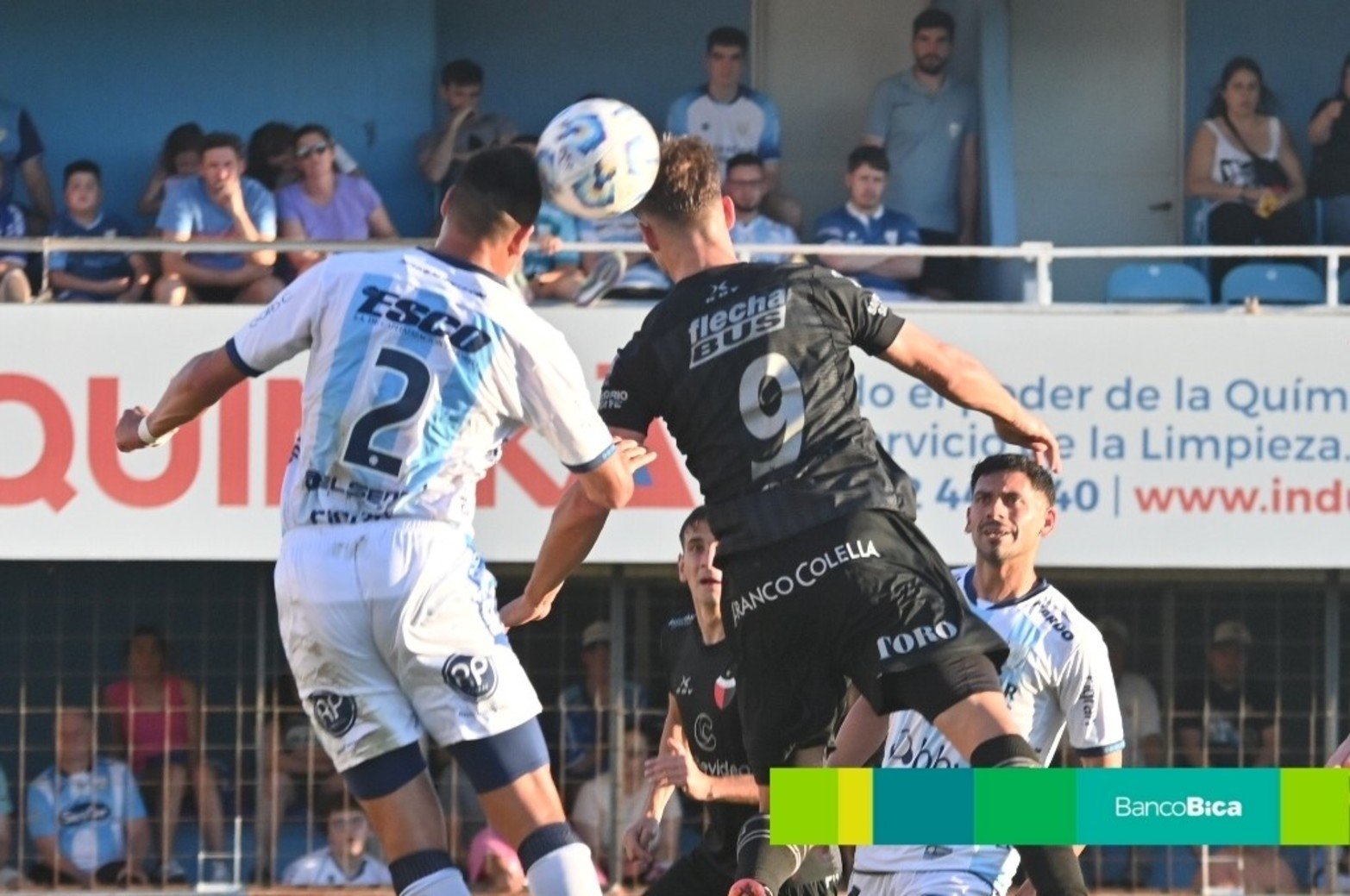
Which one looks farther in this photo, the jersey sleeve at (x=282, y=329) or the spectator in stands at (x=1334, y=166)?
the spectator in stands at (x=1334, y=166)

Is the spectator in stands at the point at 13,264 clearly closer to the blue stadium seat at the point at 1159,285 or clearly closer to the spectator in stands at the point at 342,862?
the spectator in stands at the point at 342,862

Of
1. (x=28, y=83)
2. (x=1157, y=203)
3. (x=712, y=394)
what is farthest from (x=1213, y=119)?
(x=712, y=394)

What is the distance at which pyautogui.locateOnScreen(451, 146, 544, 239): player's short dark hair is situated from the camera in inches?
243

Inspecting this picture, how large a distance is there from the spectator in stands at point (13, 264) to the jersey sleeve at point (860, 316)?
7.42 m

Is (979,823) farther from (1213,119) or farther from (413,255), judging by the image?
(1213,119)

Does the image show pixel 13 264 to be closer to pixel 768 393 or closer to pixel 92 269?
pixel 92 269

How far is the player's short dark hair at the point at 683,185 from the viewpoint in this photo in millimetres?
6461

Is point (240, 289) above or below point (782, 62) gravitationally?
below

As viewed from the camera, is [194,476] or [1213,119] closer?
[194,476]

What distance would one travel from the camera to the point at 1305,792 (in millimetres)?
5578

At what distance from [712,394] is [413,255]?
82 cm

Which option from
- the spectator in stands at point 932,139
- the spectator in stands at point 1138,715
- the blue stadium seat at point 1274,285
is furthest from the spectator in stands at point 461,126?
the spectator in stands at point 1138,715

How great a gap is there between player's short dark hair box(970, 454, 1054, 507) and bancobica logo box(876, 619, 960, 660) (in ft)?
4.92

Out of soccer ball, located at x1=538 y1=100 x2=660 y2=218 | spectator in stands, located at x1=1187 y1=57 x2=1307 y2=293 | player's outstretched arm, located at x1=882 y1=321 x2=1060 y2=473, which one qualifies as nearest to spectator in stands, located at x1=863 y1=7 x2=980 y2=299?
spectator in stands, located at x1=1187 y1=57 x2=1307 y2=293
